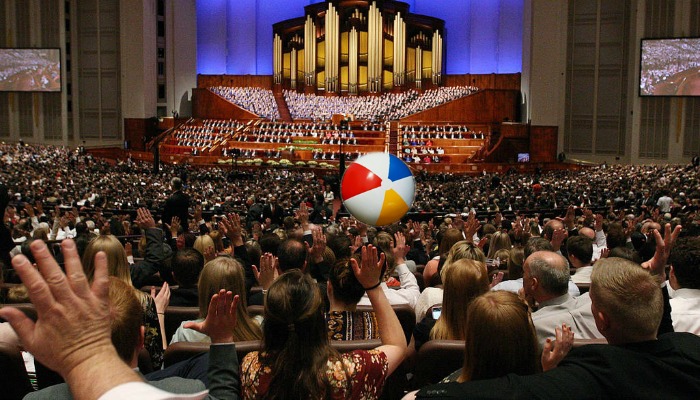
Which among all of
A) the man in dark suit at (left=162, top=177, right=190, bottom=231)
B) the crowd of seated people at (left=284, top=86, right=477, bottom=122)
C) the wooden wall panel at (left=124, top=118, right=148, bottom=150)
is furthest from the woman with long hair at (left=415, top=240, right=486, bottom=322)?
the wooden wall panel at (left=124, top=118, right=148, bottom=150)

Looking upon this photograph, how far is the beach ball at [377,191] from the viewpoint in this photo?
5199 millimetres

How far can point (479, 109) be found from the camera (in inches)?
1128

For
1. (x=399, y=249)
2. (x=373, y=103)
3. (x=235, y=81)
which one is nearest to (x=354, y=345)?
(x=399, y=249)

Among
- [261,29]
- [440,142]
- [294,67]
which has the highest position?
[261,29]

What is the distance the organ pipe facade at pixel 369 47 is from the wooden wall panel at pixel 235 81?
7.61 feet

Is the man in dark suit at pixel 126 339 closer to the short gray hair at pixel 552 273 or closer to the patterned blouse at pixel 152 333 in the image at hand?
the patterned blouse at pixel 152 333

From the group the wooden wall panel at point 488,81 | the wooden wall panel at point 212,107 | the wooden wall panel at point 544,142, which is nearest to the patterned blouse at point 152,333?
the wooden wall panel at point 544,142

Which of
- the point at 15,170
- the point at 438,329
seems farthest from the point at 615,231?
the point at 15,170

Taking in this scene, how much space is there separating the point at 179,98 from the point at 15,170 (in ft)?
46.1

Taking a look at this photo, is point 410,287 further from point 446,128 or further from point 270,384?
point 446,128

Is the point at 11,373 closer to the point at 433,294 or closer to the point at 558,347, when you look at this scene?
the point at 558,347

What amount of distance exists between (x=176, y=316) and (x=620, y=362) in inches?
101

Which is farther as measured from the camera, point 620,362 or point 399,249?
point 399,249

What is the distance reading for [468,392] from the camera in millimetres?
1780
